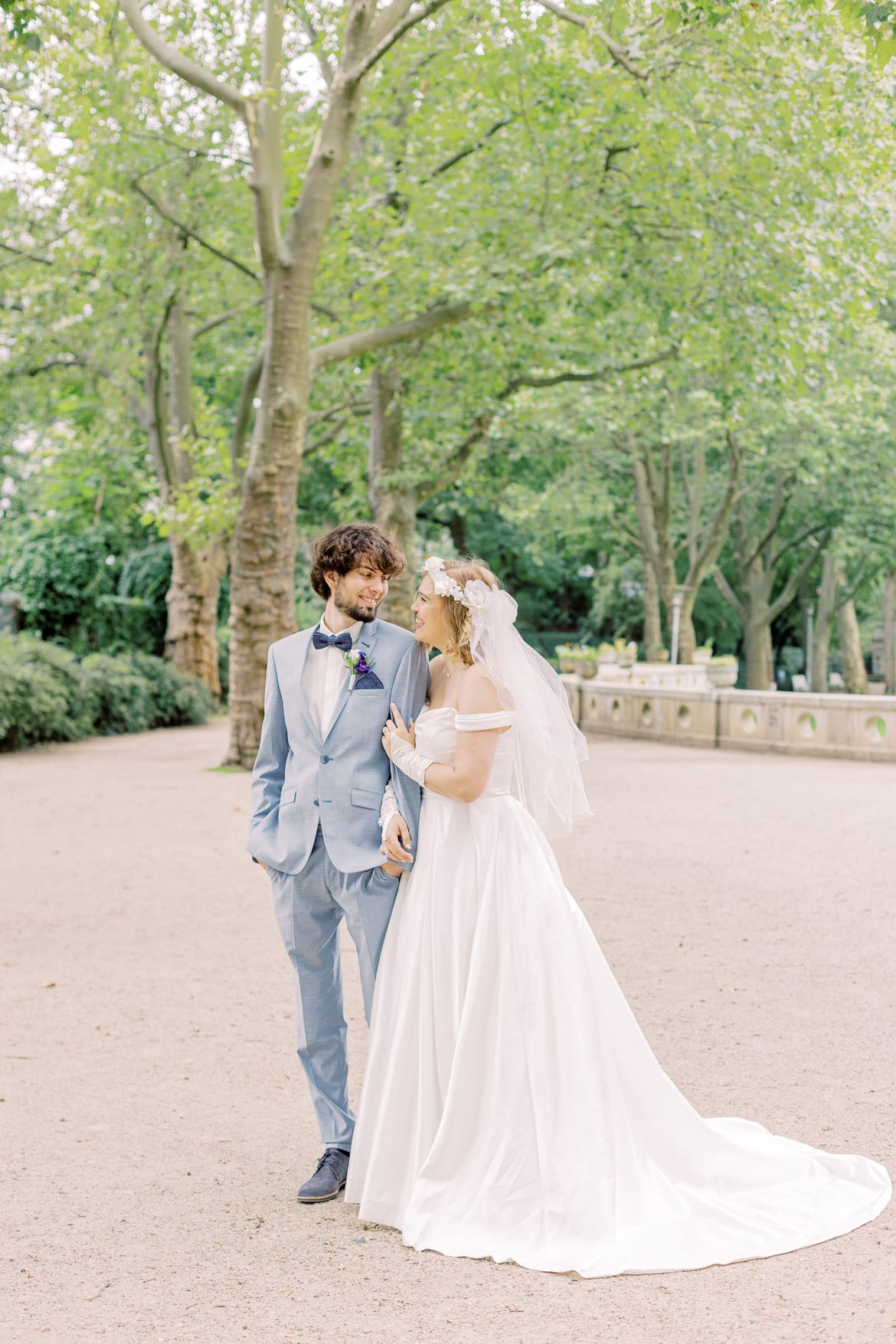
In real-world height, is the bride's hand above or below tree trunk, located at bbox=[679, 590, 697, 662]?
below

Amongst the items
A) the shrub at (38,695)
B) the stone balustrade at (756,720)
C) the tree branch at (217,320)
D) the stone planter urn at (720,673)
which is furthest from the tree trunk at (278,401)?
the stone planter urn at (720,673)

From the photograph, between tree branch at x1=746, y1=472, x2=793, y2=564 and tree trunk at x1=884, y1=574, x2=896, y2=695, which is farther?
tree trunk at x1=884, y1=574, x2=896, y2=695

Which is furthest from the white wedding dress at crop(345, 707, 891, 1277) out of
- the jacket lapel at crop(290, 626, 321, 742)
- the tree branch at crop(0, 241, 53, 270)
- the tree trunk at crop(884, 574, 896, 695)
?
the tree trunk at crop(884, 574, 896, 695)

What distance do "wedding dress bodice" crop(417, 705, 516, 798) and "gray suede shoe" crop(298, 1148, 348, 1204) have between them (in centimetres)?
119

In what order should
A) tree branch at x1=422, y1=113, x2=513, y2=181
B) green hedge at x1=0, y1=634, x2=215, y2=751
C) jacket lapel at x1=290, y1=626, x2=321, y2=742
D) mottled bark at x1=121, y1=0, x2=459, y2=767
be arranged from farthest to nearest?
1. green hedge at x1=0, y1=634, x2=215, y2=751
2. tree branch at x1=422, y1=113, x2=513, y2=181
3. mottled bark at x1=121, y1=0, x2=459, y2=767
4. jacket lapel at x1=290, y1=626, x2=321, y2=742

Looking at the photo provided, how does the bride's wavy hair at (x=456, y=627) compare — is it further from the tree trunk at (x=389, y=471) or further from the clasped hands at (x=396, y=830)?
the tree trunk at (x=389, y=471)

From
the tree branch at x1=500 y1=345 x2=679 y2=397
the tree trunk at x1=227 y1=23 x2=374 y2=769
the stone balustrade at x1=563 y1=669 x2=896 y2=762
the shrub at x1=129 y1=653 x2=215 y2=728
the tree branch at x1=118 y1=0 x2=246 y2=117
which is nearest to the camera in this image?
the tree branch at x1=118 y1=0 x2=246 y2=117

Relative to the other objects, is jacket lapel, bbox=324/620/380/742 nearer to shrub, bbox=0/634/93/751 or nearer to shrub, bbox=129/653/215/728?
shrub, bbox=0/634/93/751

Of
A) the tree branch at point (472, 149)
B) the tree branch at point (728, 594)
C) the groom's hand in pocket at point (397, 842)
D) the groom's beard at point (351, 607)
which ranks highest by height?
the tree branch at point (472, 149)

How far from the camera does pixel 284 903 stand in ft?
14.1

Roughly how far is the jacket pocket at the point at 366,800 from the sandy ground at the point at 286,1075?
3.72ft

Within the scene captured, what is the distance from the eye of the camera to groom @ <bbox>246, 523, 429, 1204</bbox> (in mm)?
4121

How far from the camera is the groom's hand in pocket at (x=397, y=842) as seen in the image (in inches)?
159

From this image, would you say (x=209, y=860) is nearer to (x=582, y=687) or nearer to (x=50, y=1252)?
(x=50, y=1252)
